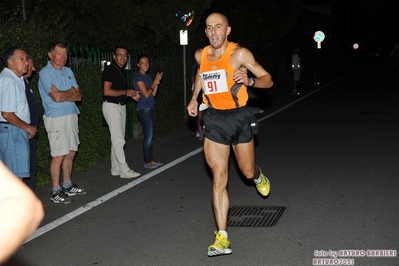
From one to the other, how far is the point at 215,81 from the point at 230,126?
46 centimetres

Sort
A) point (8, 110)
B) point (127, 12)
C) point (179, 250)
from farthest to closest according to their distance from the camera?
point (127, 12), point (8, 110), point (179, 250)

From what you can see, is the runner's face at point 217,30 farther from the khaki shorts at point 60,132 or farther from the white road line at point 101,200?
the khaki shorts at point 60,132

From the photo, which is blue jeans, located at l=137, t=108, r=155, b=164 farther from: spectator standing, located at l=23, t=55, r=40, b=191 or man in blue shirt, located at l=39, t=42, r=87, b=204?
spectator standing, located at l=23, t=55, r=40, b=191

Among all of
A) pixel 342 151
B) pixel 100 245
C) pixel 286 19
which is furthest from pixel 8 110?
pixel 286 19

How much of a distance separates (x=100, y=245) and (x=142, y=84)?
3982mm

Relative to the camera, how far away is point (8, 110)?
20.6 ft

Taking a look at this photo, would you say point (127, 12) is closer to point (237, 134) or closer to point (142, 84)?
point (142, 84)

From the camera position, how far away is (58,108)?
7320 mm

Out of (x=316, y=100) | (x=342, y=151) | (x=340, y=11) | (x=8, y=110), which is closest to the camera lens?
(x=8, y=110)

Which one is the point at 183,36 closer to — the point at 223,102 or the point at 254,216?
the point at 254,216

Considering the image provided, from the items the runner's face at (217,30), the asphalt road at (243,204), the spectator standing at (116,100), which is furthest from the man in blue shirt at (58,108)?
the runner's face at (217,30)

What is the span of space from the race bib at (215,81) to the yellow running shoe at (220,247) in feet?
4.37

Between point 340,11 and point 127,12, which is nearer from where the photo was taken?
point 127,12

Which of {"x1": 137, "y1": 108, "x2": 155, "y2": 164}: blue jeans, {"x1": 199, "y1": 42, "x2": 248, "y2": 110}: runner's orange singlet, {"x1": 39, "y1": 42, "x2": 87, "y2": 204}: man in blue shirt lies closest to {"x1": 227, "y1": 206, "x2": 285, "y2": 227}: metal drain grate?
{"x1": 199, "y1": 42, "x2": 248, "y2": 110}: runner's orange singlet
